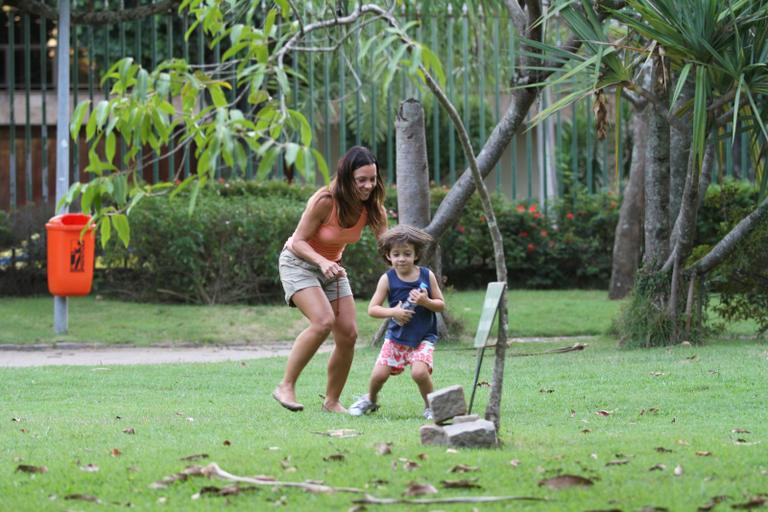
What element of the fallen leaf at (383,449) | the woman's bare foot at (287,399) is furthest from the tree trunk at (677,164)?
the fallen leaf at (383,449)

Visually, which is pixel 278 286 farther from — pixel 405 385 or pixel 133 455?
pixel 133 455

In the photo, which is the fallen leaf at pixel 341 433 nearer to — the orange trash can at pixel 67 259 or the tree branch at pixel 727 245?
the tree branch at pixel 727 245

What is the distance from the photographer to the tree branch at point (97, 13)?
1711 centimetres

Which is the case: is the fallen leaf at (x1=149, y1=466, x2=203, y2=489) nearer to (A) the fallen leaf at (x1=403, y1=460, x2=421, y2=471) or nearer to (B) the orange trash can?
(A) the fallen leaf at (x1=403, y1=460, x2=421, y2=471)

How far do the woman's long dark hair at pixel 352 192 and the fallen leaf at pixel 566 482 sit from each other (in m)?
2.70

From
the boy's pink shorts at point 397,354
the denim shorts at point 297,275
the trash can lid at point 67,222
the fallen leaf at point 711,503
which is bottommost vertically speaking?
the fallen leaf at point 711,503

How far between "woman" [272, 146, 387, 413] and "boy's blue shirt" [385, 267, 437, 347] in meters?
0.33

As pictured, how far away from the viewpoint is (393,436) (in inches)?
240

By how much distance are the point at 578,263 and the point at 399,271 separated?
38.8ft

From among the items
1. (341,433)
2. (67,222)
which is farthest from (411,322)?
(67,222)

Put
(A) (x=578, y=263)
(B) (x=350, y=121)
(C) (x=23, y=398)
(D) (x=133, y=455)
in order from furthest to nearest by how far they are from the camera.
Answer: (B) (x=350, y=121)
(A) (x=578, y=263)
(C) (x=23, y=398)
(D) (x=133, y=455)

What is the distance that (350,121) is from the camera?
2559 cm

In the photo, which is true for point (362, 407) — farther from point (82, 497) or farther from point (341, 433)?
point (82, 497)

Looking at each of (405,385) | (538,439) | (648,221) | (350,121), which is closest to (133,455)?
(538,439)
